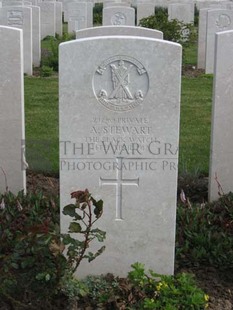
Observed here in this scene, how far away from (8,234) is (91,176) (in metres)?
0.83

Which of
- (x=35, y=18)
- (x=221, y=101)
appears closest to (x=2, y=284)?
(x=221, y=101)

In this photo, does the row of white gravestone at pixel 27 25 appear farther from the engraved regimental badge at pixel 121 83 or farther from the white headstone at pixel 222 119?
the engraved regimental badge at pixel 121 83

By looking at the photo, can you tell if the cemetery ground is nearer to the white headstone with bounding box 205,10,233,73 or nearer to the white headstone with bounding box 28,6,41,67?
the white headstone with bounding box 205,10,233,73

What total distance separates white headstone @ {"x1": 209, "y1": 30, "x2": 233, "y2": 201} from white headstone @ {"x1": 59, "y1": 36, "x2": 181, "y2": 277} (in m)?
1.48

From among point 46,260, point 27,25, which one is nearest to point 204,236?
point 46,260

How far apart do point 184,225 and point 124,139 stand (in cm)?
110

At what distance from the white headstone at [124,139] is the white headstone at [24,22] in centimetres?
816

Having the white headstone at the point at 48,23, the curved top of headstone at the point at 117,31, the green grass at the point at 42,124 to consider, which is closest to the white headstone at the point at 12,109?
the curved top of headstone at the point at 117,31

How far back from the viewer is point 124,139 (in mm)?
4074

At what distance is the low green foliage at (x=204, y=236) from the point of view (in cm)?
454

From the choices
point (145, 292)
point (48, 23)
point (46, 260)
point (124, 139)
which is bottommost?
point (145, 292)

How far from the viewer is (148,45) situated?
3928mm

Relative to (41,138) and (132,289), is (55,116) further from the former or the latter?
(132,289)

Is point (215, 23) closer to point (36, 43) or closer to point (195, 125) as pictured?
point (36, 43)
